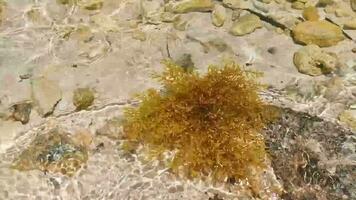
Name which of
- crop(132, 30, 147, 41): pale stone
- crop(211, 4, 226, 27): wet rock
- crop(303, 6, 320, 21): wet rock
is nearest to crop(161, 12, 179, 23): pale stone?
crop(132, 30, 147, 41): pale stone

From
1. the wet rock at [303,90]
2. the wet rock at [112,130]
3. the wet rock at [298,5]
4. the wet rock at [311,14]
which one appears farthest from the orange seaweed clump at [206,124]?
the wet rock at [298,5]

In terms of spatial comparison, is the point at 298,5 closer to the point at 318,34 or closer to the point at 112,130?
the point at 318,34

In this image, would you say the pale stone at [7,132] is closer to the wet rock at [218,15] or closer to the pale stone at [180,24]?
the pale stone at [180,24]

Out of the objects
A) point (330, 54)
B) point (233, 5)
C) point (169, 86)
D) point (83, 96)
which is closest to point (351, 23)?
point (330, 54)

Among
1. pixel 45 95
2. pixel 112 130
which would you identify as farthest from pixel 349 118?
pixel 45 95

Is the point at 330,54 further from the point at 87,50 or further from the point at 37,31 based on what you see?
the point at 37,31

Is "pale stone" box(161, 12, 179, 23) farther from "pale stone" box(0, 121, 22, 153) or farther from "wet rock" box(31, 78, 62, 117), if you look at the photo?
"pale stone" box(0, 121, 22, 153)
